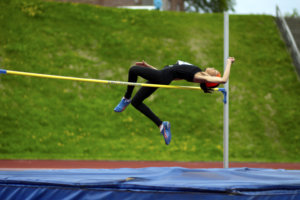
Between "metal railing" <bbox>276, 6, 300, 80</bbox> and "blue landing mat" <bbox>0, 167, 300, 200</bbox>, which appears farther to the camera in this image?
"metal railing" <bbox>276, 6, 300, 80</bbox>

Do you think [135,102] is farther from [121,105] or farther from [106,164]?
[106,164]

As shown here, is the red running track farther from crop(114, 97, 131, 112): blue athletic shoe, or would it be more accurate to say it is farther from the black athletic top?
the black athletic top

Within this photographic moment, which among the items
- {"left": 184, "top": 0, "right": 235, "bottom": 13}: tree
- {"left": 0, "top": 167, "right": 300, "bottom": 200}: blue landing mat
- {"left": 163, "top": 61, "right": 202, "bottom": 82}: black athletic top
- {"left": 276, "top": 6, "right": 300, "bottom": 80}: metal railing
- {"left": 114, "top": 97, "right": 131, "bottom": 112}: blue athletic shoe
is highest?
{"left": 184, "top": 0, "right": 235, "bottom": 13}: tree

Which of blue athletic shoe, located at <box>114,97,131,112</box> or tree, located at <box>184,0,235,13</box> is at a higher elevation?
tree, located at <box>184,0,235,13</box>

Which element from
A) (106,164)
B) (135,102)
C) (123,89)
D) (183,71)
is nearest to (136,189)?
(135,102)

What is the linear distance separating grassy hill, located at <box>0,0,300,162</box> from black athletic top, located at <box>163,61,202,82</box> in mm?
4557

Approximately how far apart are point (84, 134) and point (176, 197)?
245 inches

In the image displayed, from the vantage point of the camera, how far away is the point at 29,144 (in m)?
8.20

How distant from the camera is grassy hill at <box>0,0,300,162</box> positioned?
850 centimetres

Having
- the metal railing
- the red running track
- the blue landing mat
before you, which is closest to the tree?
the metal railing

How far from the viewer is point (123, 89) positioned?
9.99 metres

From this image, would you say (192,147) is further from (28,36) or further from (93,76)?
(28,36)

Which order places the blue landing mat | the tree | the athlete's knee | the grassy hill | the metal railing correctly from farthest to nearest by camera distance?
1. the tree
2. the metal railing
3. the grassy hill
4. the athlete's knee
5. the blue landing mat

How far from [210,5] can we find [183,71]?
19319 millimetres
